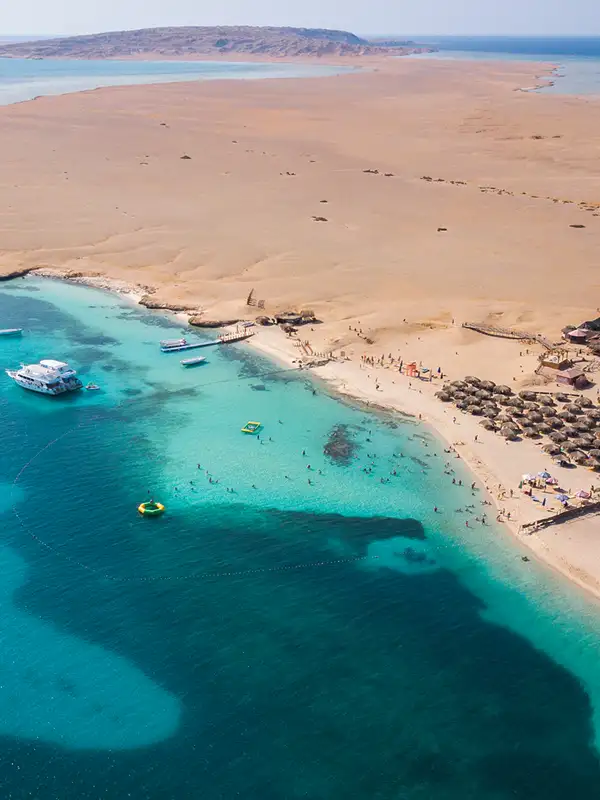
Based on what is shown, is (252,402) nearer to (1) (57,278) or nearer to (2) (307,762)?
(2) (307,762)

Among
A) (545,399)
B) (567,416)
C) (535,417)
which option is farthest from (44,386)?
(567,416)

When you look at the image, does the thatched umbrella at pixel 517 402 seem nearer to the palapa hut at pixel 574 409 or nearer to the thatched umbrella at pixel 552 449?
the palapa hut at pixel 574 409

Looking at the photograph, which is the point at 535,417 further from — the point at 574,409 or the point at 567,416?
the point at 574,409

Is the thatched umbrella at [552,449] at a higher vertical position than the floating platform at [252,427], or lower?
higher

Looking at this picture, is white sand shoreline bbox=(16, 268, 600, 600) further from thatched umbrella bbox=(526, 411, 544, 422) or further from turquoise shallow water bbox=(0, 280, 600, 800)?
thatched umbrella bbox=(526, 411, 544, 422)

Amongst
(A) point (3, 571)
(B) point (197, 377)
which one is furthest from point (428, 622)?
(B) point (197, 377)

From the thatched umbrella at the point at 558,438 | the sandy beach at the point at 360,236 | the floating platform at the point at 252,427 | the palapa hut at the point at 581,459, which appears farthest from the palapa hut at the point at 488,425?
the floating platform at the point at 252,427
